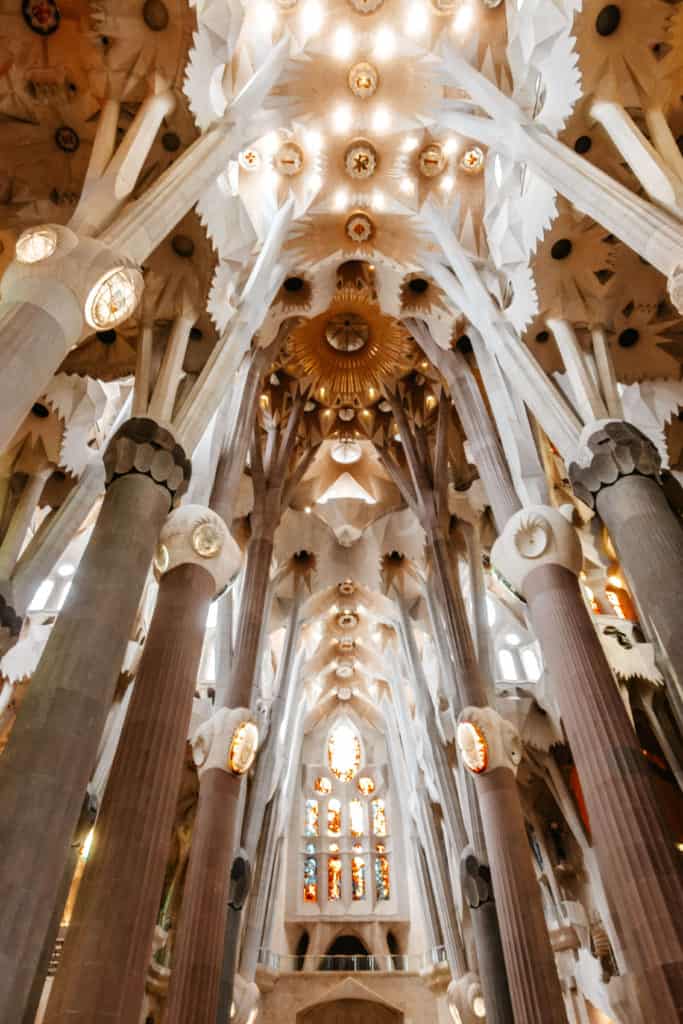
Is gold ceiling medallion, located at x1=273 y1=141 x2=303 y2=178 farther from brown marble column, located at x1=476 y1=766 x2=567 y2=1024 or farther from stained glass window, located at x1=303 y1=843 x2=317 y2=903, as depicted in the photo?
stained glass window, located at x1=303 y1=843 x2=317 y2=903

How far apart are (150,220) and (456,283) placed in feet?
23.2

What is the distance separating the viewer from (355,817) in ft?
82.5

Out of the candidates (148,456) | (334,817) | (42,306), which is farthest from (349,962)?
(42,306)

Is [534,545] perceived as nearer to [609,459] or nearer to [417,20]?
[609,459]

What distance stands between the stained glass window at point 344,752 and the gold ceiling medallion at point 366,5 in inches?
920

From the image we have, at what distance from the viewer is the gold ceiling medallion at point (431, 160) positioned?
12.6 metres

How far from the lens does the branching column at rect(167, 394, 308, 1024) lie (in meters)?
7.90

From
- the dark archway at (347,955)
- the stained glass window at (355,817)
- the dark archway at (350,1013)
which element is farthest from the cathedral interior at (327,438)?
the stained glass window at (355,817)

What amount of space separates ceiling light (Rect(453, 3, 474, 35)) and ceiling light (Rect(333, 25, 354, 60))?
5.90 feet

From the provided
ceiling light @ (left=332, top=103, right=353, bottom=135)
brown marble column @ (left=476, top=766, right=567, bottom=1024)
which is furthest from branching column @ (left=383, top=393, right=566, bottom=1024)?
ceiling light @ (left=332, top=103, right=353, bottom=135)

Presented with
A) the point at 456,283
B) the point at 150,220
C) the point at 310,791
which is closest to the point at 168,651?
the point at 150,220

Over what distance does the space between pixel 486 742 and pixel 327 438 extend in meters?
10.1

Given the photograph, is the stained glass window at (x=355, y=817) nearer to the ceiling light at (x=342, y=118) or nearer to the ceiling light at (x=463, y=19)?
the ceiling light at (x=342, y=118)

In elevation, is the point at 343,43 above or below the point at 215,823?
above
